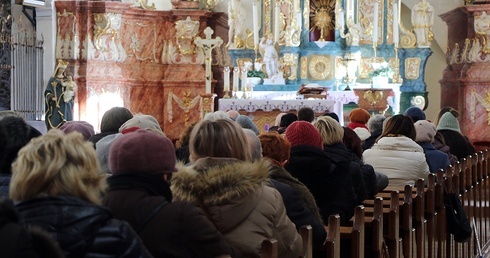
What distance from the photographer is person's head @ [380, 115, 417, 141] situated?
8352 mm

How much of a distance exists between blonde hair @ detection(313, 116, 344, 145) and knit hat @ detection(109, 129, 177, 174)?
3.18m

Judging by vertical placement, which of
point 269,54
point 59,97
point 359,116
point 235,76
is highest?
point 269,54

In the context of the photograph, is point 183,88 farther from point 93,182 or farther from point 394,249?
point 93,182

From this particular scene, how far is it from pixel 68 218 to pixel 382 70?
15875 millimetres

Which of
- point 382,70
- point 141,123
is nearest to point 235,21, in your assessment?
point 382,70

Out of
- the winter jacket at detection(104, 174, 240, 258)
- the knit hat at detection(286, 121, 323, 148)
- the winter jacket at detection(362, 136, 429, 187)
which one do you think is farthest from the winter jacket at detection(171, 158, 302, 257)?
the winter jacket at detection(362, 136, 429, 187)

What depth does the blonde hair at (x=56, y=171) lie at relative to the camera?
3.25 metres

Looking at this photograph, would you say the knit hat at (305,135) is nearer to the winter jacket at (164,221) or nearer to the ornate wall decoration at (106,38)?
the winter jacket at (164,221)

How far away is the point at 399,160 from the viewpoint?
829cm

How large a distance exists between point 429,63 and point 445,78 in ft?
4.59

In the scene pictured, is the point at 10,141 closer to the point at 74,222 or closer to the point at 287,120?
the point at 74,222

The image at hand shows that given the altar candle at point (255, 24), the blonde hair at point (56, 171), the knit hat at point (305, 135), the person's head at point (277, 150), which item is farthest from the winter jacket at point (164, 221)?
the altar candle at point (255, 24)

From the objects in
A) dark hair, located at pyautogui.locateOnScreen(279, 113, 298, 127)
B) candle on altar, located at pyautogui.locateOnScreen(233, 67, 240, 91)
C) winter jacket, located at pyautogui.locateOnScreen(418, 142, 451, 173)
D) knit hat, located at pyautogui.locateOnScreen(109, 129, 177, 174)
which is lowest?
winter jacket, located at pyautogui.locateOnScreen(418, 142, 451, 173)

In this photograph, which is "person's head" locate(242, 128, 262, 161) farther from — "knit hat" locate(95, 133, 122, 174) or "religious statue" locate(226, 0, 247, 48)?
"religious statue" locate(226, 0, 247, 48)
